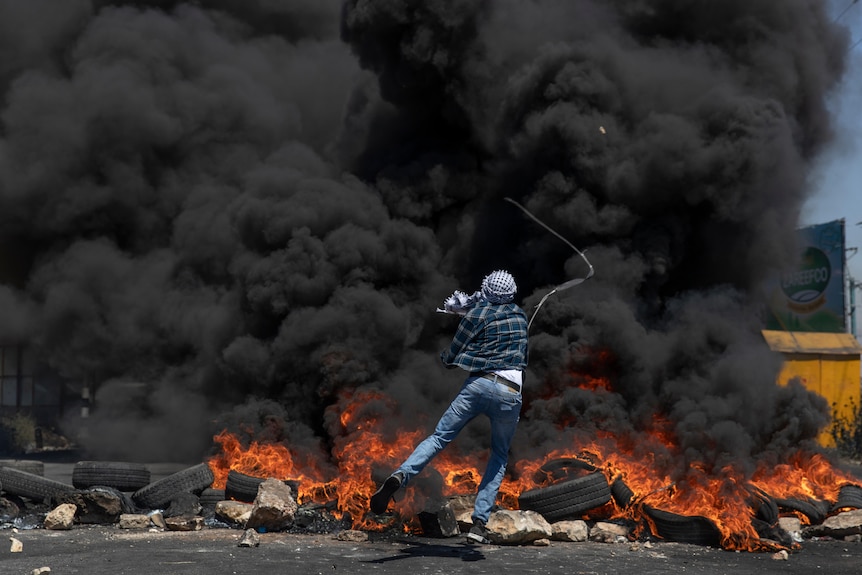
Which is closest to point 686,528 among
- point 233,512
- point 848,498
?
point 848,498

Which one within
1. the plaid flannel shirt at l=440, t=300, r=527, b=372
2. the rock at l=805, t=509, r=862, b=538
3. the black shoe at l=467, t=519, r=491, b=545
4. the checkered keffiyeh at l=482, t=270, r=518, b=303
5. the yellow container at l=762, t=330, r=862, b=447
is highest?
the yellow container at l=762, t=330, r=862, b=447

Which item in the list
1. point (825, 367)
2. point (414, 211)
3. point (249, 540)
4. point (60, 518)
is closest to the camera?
point (249, 540)

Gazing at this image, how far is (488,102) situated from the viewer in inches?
656

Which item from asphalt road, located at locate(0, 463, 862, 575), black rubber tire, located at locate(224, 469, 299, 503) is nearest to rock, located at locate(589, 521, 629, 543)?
asphalt road, located at locate(0, 463, 862, 575)

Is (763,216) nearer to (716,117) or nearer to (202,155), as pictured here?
(716,117)

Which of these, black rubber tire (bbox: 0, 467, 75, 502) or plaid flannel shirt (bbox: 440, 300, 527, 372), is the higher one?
plaid flannel shirt (bbox: 440, 300, 527, 372)

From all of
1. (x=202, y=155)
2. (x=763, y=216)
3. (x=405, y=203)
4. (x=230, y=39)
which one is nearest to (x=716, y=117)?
(x=763, y=216)

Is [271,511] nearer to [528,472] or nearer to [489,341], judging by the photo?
[528,472]

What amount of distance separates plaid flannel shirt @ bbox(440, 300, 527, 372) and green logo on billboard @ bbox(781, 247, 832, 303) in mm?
23260

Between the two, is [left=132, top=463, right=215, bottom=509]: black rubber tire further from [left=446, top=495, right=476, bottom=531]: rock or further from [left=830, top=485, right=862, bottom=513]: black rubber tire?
[left=830, top=485, right=862, bottom=513]: black rubber tire

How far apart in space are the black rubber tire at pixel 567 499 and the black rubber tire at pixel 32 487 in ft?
16.8

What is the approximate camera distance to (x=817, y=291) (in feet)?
94.8

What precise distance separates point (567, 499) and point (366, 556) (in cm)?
249

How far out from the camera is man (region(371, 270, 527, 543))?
7289 millimetres
